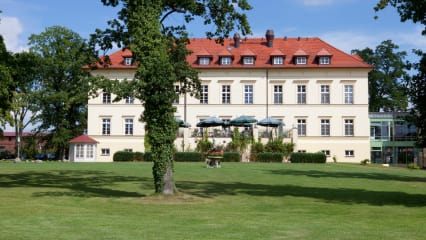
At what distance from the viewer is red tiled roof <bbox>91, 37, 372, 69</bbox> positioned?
60125 mm

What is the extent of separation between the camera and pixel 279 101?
6022 centimetres

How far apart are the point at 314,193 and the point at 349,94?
4227 centimetres

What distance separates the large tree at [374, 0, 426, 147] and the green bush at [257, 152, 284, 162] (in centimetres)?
3386

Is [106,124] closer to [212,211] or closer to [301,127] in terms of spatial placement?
[301,127]

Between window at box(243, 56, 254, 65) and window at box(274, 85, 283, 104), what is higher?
window at box(243, 56, 254, 65)

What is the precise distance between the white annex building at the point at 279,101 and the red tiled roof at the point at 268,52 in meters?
0.11

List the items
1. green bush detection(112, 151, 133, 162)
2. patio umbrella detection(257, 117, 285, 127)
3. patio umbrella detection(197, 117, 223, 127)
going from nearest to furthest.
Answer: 1. patio umbrella detection(197, 117, 223, 127)
2. patio umbrella detection(257, 117, 285, 127)
3. green bush detection(112, 151, 133, 162)

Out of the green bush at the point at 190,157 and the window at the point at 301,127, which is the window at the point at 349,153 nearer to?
the window at the point at 301,127

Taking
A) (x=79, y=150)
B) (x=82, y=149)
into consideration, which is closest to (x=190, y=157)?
(x=82, y=149)

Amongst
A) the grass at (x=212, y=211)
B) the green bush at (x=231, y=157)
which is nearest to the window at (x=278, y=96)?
the green bush at (x=231, y=157)

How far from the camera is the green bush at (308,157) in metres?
51.5

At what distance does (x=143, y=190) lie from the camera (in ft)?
64.6

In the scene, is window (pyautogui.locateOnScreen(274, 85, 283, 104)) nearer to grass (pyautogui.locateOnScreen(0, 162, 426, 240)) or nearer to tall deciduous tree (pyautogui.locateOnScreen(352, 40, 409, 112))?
tall deciduous tree (pyautogui.locateOnScreen(352, 40, 409, 112))

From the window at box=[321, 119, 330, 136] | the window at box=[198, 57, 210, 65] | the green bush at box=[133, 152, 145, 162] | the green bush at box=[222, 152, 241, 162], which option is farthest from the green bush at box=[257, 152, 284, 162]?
the window at box=[198, 57, 210, 65]
